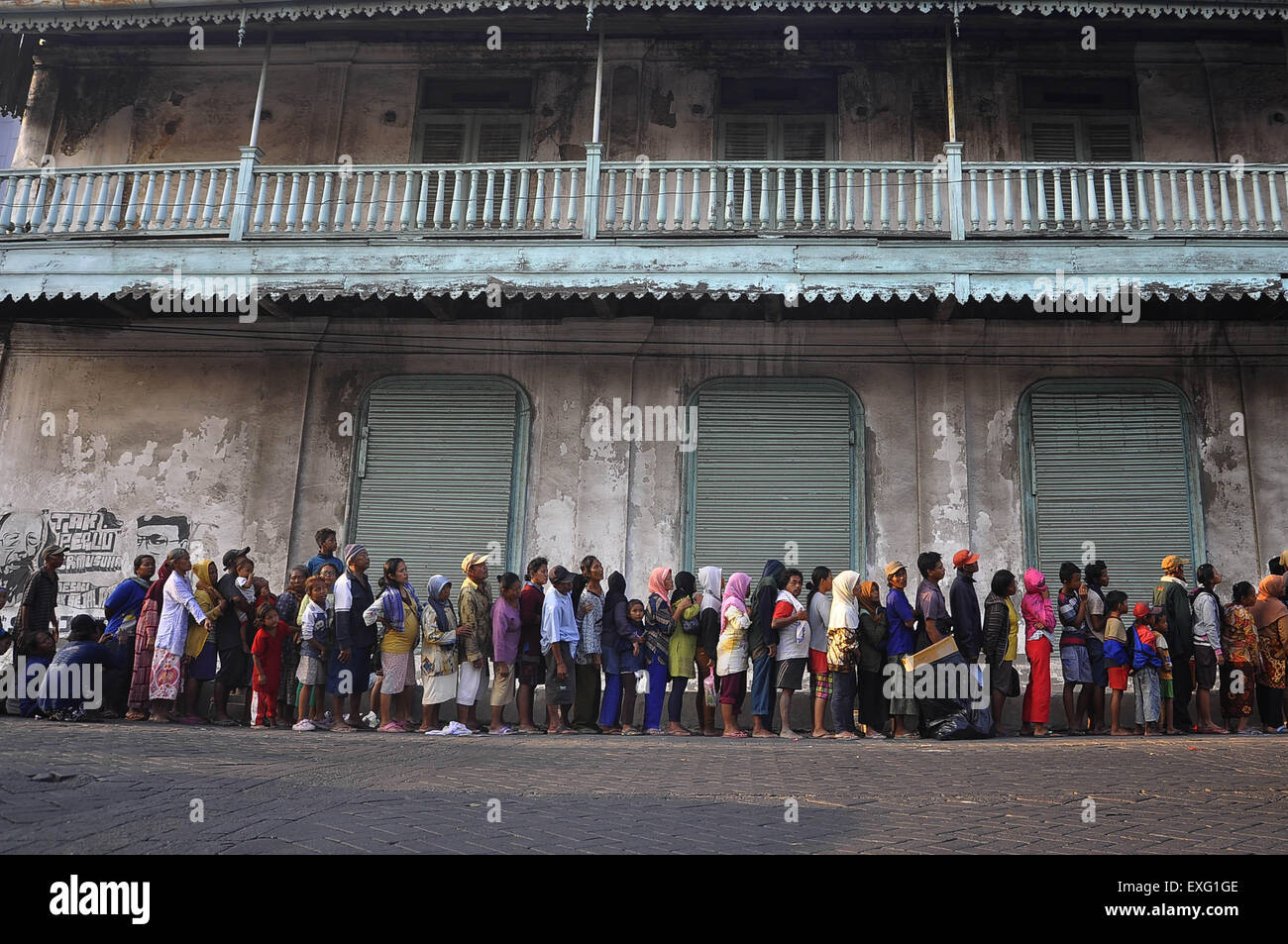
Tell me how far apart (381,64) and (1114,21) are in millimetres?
8365

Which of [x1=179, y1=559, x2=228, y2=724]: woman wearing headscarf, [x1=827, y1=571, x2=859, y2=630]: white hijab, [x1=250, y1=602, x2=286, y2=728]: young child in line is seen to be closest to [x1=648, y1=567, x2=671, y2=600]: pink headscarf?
[x1=827, y1=571, x2=859, y2=630]: white hijab

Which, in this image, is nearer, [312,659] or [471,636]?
[312,659]

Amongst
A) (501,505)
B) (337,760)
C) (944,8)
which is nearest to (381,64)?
(501,505)

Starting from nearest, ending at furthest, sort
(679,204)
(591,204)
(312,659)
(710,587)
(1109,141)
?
(312,659), (710,587), (591,204), (679,204), (1109,141)

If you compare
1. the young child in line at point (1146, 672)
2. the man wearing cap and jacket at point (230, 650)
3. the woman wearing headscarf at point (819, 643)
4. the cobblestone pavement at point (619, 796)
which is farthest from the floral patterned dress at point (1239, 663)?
the man wearing cap and jacket at point (230, 650)

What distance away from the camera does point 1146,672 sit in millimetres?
9758

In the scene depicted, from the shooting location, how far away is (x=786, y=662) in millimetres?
9523

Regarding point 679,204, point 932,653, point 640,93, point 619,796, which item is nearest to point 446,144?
point 640,93

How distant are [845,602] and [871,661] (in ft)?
1.73

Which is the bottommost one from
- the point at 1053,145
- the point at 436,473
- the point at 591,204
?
the point at 436,473

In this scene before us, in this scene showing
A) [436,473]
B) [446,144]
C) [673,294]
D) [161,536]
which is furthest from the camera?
[446,144]

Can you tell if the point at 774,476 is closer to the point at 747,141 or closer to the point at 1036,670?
the point at 1036,670

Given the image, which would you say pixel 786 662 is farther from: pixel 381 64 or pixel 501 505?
pixel 381 64

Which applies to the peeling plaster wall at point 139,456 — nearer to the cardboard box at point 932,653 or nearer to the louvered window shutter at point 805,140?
the louvered window shutter at point 805,140
